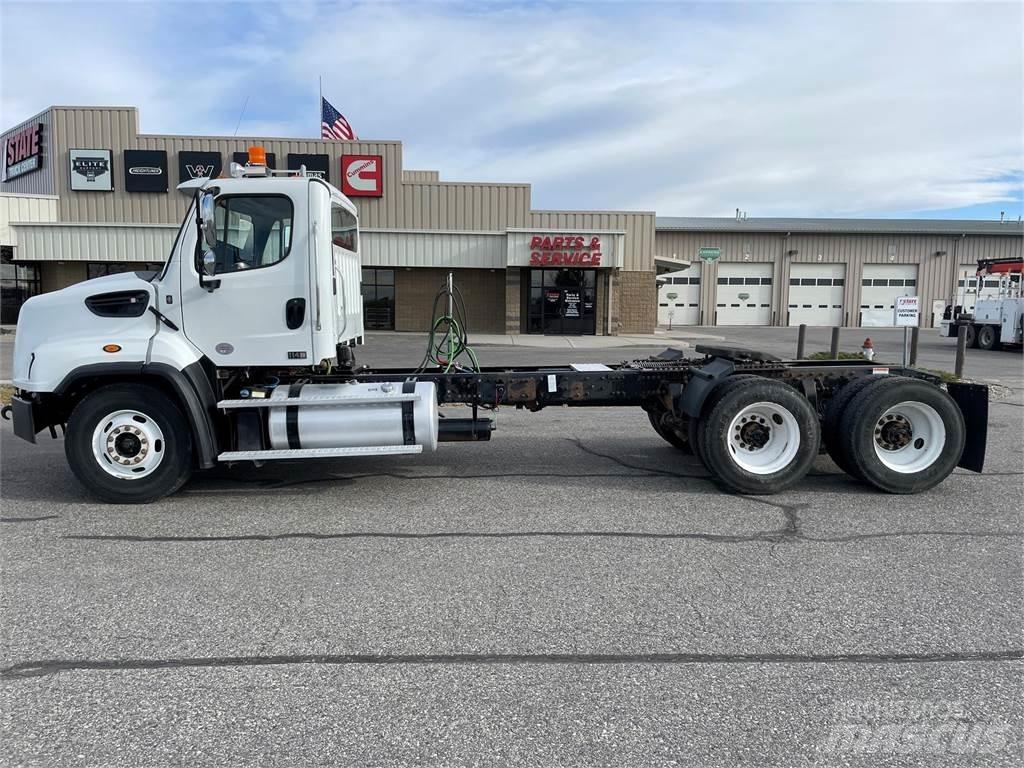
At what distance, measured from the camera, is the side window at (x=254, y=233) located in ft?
20.3

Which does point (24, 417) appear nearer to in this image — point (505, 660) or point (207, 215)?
point (207, 215)

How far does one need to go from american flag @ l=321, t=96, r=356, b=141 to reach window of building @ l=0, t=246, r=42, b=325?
1358 cm

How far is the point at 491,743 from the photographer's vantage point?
295cm

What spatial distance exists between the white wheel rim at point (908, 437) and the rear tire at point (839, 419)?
292 millimetres

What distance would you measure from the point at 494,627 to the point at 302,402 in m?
3.10

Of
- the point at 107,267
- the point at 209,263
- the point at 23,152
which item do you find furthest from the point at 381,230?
the point at 209,263

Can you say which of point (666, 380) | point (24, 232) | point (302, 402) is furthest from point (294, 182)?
point (24, 232)

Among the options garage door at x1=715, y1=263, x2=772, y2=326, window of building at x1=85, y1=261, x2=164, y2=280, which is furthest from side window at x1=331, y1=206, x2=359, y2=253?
garage door at x1=715, y1=263, x2=772, y2=326

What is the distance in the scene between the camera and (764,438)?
6.66 meters

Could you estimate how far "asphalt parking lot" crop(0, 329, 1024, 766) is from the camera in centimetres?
299

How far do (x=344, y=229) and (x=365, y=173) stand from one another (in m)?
25.5

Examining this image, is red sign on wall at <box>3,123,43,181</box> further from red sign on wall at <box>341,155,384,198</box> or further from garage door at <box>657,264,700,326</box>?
garage door at <box>657,264,700,326</box>

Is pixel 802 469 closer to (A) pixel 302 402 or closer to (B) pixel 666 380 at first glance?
(B) pixel 666 380

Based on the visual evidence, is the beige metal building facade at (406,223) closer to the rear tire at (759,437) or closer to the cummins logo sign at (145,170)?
the cummins logo sign at (145,170)
